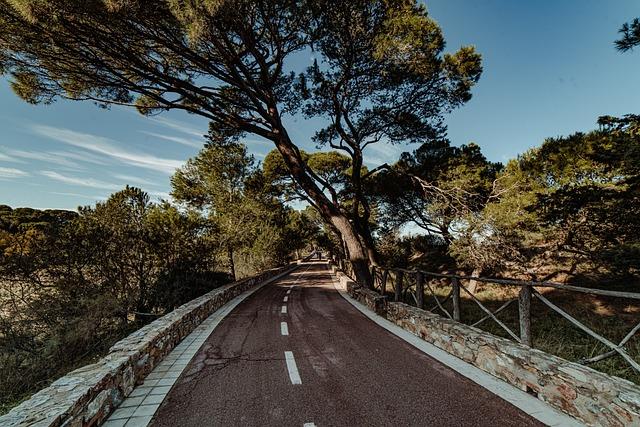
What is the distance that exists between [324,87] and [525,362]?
12267mm

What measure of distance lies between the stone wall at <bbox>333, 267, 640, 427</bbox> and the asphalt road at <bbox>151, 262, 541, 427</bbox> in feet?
1.67

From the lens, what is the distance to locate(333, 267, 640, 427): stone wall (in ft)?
9.28

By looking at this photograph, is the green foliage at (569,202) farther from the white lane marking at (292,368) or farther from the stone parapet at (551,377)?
the white lane marking at (292,368)

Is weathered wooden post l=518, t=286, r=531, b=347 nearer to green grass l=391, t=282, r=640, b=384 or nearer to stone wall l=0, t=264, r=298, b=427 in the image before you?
green grass l=391, t=282, r=640, b=384

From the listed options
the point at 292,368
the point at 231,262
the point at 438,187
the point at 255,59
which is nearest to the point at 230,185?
the point at 231,262

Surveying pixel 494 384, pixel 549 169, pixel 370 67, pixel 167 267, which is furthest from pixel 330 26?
pixel 494 384

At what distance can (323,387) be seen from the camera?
3941mm

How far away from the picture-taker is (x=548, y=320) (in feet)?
31.4

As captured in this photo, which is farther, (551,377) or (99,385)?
(551,377)

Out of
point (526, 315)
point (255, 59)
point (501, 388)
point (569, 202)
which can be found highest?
point (255, 59)

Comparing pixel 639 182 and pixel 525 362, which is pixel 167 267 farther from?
pixel 639 182

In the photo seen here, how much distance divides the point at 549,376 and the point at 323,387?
9.01 feet

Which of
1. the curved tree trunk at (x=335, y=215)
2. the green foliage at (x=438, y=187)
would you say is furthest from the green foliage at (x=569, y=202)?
the curved tree trunk at (x=335, y=215)

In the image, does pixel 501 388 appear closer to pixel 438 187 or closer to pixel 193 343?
pixel 193 343
